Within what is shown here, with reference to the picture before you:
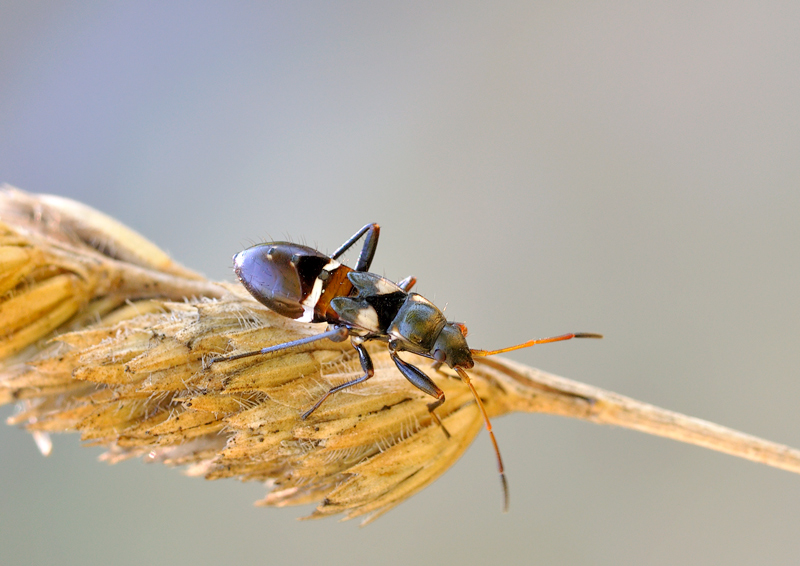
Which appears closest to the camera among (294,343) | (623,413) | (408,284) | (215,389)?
(215,389)

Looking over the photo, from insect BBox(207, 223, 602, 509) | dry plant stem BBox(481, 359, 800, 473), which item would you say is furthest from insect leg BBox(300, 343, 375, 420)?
dry plant stem BBox(481, 359, 800, 473)

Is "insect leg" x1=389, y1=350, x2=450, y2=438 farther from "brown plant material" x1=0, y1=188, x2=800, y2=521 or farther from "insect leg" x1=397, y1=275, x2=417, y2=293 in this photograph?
"insect leg" x1=397, y1=275, x2=417, y2=293

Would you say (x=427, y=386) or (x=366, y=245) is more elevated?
(x=366, y=245)

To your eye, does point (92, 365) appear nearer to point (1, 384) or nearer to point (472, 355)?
point (1, 384)

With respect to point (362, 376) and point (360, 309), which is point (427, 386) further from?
point (360, 309)

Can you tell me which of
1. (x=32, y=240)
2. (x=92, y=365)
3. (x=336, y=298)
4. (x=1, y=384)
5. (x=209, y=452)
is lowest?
(x=1, y=384)

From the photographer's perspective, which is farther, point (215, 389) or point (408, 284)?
point (408, 284)

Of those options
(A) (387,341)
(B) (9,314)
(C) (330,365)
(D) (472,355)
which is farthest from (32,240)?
(D) (472,355)

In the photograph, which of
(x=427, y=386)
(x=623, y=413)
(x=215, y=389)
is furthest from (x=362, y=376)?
(x=623, y=413)
